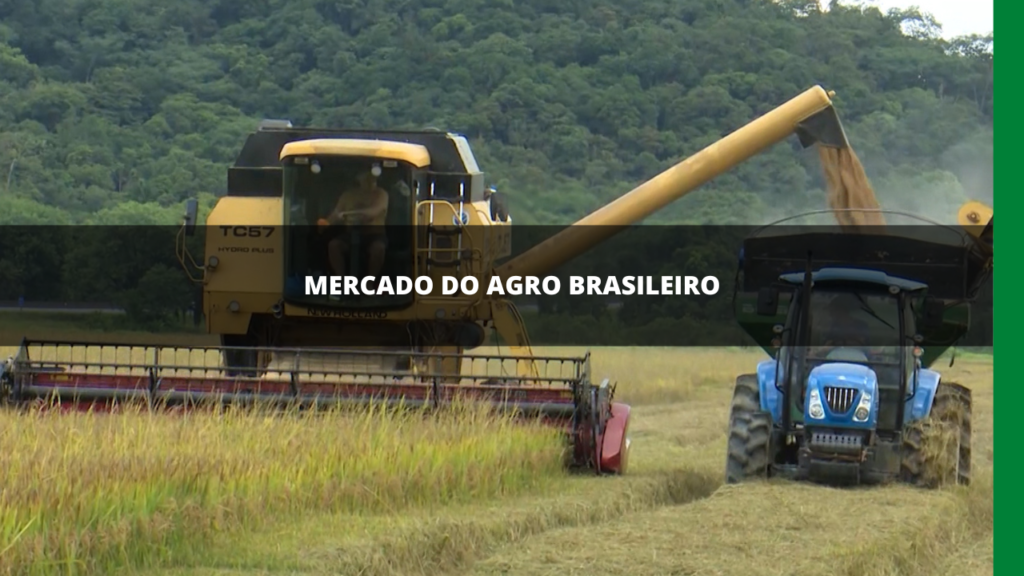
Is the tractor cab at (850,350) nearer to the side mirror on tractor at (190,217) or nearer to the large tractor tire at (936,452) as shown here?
the large tractor tire at (936,452)

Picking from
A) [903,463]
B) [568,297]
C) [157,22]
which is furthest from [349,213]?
[157,22]

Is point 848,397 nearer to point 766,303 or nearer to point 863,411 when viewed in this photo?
point 863,411

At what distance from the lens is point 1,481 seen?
585 centimetres

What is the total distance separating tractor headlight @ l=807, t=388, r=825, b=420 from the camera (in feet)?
29.2

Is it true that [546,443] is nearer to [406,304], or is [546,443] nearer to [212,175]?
[406,304]

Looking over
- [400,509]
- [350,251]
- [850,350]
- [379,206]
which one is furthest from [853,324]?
[350,251]

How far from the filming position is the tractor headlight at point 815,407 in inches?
351

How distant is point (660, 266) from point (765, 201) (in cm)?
256

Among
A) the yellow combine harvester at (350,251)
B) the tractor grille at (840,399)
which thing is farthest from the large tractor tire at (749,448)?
the yellow combine harvester at (350,251)

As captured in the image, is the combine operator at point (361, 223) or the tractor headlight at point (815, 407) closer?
the tractor headlight at point (815, 407)

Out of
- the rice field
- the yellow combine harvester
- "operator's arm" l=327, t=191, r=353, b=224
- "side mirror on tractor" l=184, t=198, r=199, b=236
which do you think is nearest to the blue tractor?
the rice field

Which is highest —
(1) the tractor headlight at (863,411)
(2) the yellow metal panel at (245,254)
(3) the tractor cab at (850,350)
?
(2) the yellow metal panel at (245,254)

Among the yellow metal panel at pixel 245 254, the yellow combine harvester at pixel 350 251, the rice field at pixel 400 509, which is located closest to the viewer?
the rice field at pixel 400 509

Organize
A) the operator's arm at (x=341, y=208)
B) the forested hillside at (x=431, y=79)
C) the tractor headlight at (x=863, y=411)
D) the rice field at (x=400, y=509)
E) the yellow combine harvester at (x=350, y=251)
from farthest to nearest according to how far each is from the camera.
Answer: the forested hillside at (x=431, y=79), the operator's arm at (x=341, y=208), the yellow combine harvester at (x=350, y=251), the tractor headlight at (x=863, y=411), the rice field at (x=400, y=509)
